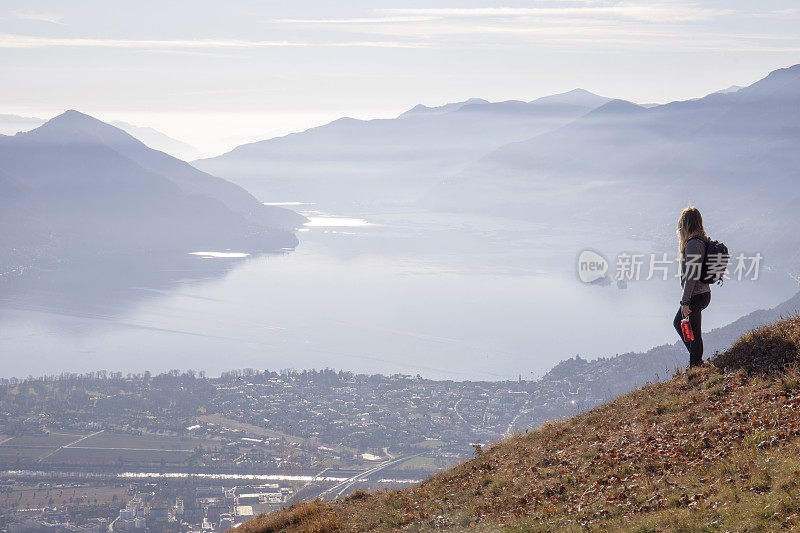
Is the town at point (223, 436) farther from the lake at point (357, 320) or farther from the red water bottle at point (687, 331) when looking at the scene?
the red water bottle at point (687, 331)

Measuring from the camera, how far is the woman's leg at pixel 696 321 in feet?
34.6

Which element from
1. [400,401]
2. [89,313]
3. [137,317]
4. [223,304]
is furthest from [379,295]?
[400,401]

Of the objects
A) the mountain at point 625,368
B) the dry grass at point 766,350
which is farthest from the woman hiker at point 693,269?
the mountain at point 625,368

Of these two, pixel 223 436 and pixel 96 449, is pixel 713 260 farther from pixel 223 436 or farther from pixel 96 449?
pixel 96 449

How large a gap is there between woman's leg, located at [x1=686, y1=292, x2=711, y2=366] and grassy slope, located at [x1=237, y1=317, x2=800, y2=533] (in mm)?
291

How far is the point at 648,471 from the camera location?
8172mm

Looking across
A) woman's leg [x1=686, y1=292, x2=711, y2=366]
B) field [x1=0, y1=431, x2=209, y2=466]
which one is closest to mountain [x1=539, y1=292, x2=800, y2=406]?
field [x1=0, y1=431, x2=209, y2=466]

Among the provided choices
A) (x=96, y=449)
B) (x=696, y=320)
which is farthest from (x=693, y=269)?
(x=96, y=449)

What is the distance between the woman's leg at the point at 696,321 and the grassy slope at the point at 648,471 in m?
0.29

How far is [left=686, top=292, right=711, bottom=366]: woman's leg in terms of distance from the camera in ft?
34.6

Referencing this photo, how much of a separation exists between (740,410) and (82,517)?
151ft

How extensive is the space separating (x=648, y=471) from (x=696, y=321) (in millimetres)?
3576

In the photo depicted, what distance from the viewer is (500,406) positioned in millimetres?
66375

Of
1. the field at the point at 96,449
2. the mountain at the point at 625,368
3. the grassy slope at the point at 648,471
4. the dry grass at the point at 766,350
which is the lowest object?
the field at the point at 96,449
